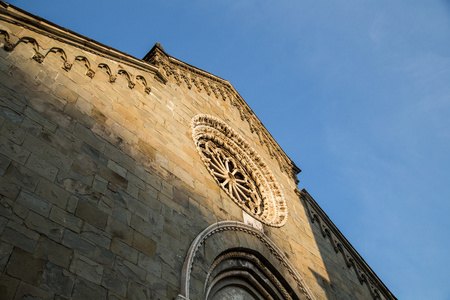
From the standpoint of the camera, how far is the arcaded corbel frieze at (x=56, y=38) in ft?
23.3

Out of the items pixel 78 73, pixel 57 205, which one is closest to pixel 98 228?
pixel 57 205

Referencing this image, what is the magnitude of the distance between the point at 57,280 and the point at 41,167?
1.67 m

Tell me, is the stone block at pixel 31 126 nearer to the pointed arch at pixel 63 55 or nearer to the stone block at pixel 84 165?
the stone block at pixel 84 165

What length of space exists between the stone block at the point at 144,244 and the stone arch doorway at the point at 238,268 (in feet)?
2.07

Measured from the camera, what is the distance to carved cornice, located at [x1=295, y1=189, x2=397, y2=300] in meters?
12.4

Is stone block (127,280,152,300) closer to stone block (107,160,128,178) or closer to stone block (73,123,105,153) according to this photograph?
stone block (107,160,128,178)

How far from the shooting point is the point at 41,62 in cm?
714

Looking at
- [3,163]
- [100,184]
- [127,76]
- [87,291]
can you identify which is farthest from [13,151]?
[127,76]

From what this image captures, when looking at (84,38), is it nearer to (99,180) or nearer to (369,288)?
(99,180)

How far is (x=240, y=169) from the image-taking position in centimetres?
1208

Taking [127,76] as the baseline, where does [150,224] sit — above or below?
below

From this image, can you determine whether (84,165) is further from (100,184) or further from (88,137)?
(88,137)

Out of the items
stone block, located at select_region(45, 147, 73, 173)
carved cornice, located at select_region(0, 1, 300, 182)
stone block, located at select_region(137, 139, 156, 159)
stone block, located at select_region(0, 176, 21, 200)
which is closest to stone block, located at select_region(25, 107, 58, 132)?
stone block, located at select_region(45, 147, 73, 173)

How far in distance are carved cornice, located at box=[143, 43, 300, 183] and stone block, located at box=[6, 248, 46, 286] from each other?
7020 mm
